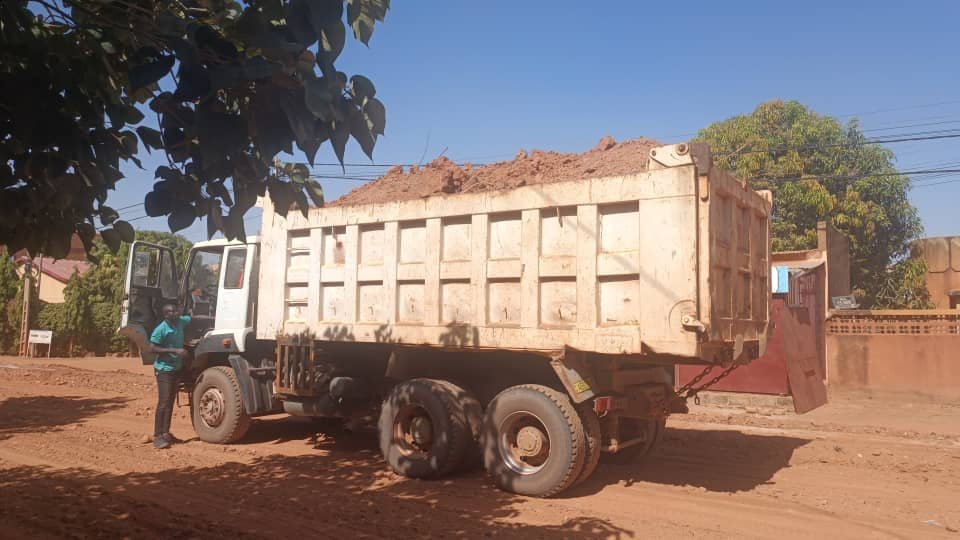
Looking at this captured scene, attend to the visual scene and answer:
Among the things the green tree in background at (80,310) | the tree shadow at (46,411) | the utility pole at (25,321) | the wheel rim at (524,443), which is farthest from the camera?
the green tree in background at (80,310)

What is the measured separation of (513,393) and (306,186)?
131 inches

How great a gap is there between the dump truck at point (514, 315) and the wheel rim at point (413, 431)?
0.06 feet

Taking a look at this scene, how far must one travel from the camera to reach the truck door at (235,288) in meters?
8.89

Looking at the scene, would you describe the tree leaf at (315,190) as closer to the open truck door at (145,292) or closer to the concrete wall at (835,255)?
the open truck door at (145,292)

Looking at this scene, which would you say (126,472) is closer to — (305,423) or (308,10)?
(305,423)

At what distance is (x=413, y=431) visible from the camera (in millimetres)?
7203

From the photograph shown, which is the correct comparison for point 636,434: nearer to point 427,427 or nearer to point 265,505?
point 427,427

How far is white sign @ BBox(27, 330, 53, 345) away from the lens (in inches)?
Answer: 907

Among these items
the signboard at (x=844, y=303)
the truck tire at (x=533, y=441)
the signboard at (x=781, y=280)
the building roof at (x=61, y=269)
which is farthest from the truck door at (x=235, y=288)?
the building roof at (x=61, y=269)

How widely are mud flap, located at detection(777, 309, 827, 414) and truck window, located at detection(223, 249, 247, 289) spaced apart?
6.73 m

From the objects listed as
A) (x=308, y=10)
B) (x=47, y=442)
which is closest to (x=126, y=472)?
(x=47, y=442)

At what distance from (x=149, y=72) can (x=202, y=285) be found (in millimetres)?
7291

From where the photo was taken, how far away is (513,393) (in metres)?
6.48

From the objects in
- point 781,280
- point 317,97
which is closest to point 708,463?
point 317,97
